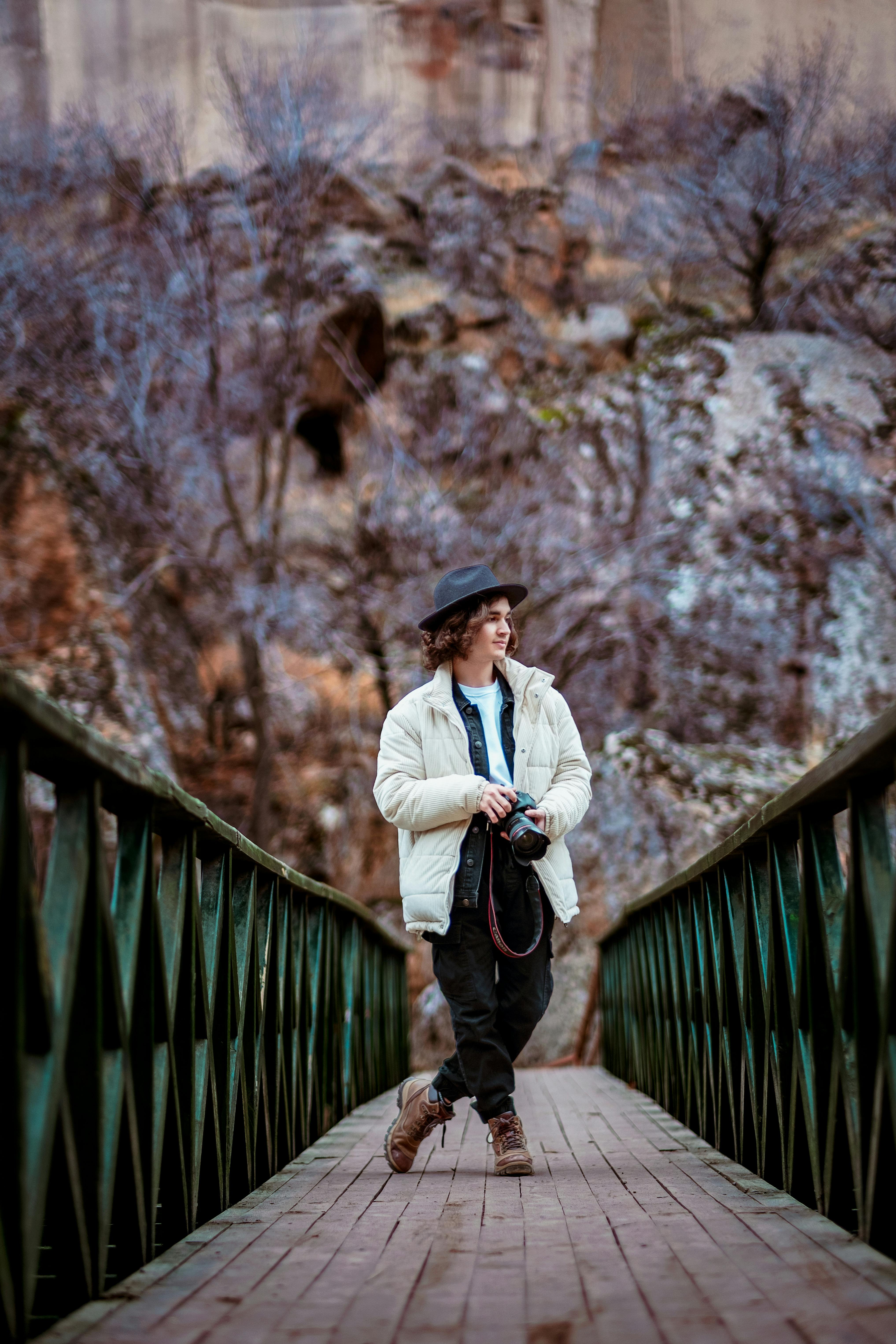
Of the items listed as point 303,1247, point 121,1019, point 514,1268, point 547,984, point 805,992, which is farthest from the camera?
point 547,984

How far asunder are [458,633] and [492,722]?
284 mm

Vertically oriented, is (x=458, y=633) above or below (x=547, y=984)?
above

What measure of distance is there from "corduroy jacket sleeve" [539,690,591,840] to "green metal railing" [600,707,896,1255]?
1.34ft

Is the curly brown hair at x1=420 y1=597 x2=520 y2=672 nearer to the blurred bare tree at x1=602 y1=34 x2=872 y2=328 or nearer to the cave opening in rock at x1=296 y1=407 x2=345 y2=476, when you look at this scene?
the cave opening in rock at x1=296 y1=407 x2=345 y2=476

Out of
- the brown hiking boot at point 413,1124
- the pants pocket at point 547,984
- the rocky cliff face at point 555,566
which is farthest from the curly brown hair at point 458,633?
the rocky cliff face at point 555,566

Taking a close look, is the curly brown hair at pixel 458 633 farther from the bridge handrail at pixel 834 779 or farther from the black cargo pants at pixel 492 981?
the bridge handrail at pixel 834 779

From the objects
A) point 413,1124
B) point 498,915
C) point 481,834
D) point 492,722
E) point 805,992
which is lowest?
point 413,1124

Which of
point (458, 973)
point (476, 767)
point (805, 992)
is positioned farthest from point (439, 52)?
point (805, 992)

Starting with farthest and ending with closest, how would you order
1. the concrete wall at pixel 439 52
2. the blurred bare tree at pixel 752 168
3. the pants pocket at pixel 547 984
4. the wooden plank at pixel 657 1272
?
the concrete wall at pixel 439 52 < the blurred bare tree at pixel 752 168 < the pants pocket at pixel 547 984 < the wooden plank at pixel 657 1272

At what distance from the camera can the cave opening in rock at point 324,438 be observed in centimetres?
1856

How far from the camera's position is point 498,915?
3.59 metres

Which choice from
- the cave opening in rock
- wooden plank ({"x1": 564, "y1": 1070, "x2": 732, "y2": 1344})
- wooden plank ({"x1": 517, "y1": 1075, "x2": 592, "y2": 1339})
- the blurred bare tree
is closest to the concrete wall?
the blurred bare tree

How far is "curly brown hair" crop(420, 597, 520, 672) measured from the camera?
370 cm

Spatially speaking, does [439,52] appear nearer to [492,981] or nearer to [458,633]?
[458,633]
